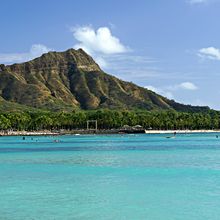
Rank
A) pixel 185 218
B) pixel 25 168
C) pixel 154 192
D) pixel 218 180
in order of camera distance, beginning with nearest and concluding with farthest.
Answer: pixel 185 218 → pixel 154 192 → pixel 218 180 → pixel 25 168

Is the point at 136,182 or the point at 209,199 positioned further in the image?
the point at 136,182

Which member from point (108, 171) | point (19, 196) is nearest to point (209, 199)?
point (19, 196)

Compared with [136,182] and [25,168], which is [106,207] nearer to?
[136,182]

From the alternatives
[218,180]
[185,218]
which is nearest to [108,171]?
[218,180]

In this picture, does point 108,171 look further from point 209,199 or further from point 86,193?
point 209,199

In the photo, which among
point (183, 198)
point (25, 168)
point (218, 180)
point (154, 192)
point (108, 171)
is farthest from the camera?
point (25, 168)

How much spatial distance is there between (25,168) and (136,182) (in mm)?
18295

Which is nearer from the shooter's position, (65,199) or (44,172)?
(65,199)

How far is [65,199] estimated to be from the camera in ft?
105

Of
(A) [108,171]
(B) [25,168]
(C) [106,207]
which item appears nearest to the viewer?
(C) [106,207]

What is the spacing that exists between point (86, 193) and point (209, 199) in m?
8.52

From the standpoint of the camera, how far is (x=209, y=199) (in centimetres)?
3142

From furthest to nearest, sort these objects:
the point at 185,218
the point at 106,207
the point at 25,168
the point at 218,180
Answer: the point at 25,168 < the point at 218,180 < the point at 106,207 < the point at 185,218

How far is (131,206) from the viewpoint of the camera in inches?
1176
